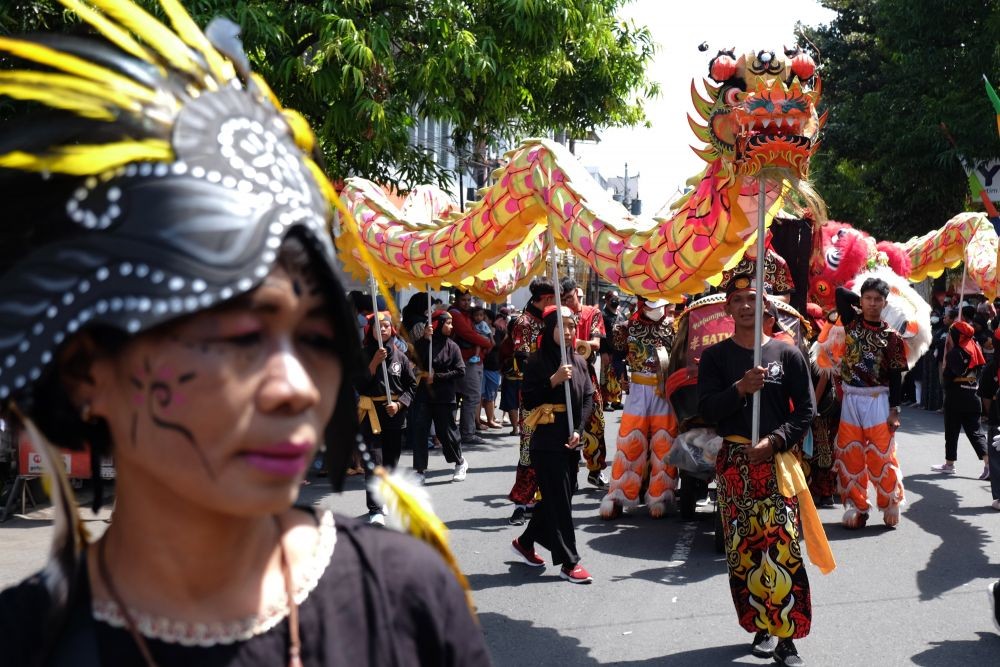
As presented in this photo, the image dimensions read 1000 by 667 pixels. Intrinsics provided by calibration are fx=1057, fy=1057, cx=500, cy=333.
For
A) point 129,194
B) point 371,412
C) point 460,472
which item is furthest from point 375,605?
point 460,472

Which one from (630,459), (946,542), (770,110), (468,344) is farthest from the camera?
(468,344)

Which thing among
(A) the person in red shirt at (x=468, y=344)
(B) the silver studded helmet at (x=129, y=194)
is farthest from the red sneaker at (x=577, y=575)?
(A) the person in red shirt at (x=468, y=344)

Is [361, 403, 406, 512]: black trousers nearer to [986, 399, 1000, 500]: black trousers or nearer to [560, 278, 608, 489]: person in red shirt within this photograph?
[560, 278, 608, 489]: person in red shirt

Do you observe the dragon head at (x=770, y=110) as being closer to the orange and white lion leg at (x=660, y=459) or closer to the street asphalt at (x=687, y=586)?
the street asphalt at (x=687, y=586)

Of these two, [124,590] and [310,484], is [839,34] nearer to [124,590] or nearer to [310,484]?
[310,484]

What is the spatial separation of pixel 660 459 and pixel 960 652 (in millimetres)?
3706

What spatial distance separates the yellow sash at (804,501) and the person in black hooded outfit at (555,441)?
1714 mm

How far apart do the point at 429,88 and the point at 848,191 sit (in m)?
18.6

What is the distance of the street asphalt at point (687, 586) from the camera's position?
5.70 m

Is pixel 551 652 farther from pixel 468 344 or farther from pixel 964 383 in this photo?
pixel 468 344

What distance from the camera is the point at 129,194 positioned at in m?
1.28

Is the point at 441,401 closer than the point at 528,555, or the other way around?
the point at 528,555

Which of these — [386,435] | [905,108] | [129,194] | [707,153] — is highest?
[905,108]

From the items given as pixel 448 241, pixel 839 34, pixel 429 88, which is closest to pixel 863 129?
pixel 839 34
